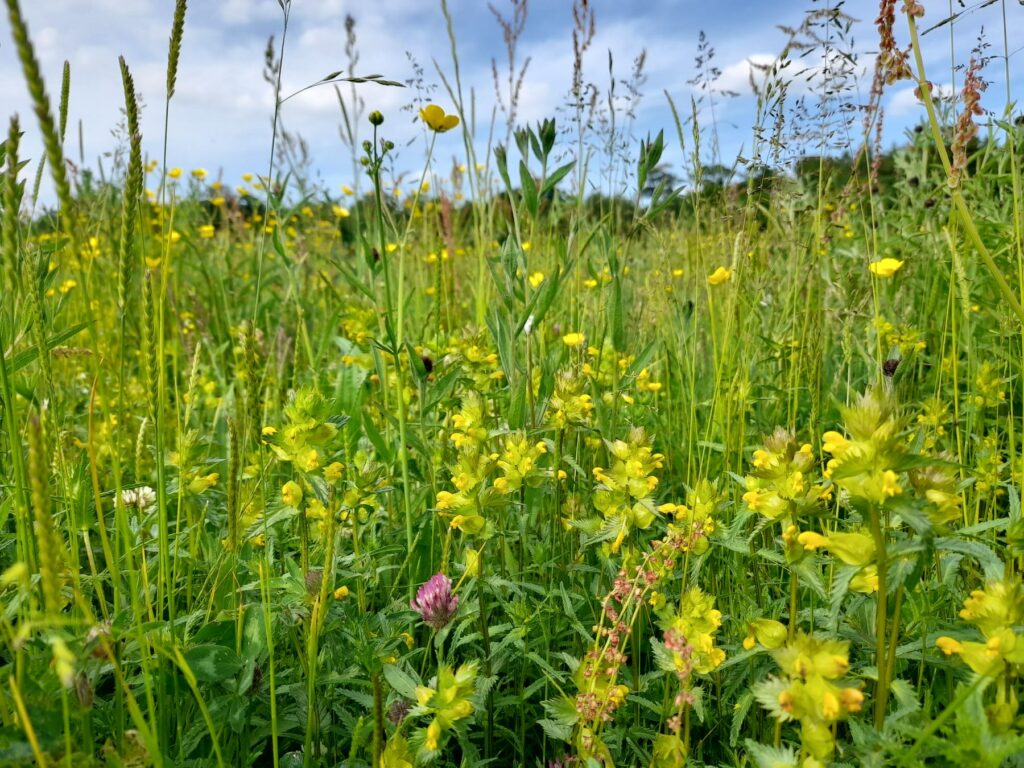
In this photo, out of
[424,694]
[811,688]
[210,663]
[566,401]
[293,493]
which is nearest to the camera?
[811,688]

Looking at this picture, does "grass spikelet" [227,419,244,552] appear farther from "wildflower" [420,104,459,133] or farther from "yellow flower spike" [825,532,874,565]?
"wildflower" [420,104,459,133]

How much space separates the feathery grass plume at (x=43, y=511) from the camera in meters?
0.55

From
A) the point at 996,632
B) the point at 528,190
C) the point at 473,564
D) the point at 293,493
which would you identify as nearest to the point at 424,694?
the point at 473,564

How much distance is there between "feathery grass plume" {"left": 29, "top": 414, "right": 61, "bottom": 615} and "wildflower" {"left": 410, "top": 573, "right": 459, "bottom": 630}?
567mm

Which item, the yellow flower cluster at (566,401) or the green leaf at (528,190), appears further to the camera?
the yellow flower cluster at (566,401)

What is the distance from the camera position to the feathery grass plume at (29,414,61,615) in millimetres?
548

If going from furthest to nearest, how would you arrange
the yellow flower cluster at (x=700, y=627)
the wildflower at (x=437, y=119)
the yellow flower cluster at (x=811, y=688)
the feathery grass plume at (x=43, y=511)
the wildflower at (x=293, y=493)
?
the wildflower at (x=437, y=119)
the wildflower at (x=293, y=493)
the yellow flower cluster at (x=700, y=627)
the yellow flower cluster at (x=811, y=688)
the feathery grass plume at (x=43, y=511)

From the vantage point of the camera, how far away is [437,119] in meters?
1.84

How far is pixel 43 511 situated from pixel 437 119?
1.50 metres

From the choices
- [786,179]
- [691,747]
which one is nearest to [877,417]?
[691,747]

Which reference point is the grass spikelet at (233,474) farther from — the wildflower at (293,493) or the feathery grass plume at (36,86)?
the feathery grass plume at (36,86)

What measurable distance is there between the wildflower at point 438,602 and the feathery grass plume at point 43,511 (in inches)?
22.3

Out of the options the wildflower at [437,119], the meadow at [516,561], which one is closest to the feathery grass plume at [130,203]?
the meadow at [516,561]

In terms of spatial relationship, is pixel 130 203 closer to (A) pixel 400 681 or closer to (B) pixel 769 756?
(A) pixel 400 681
